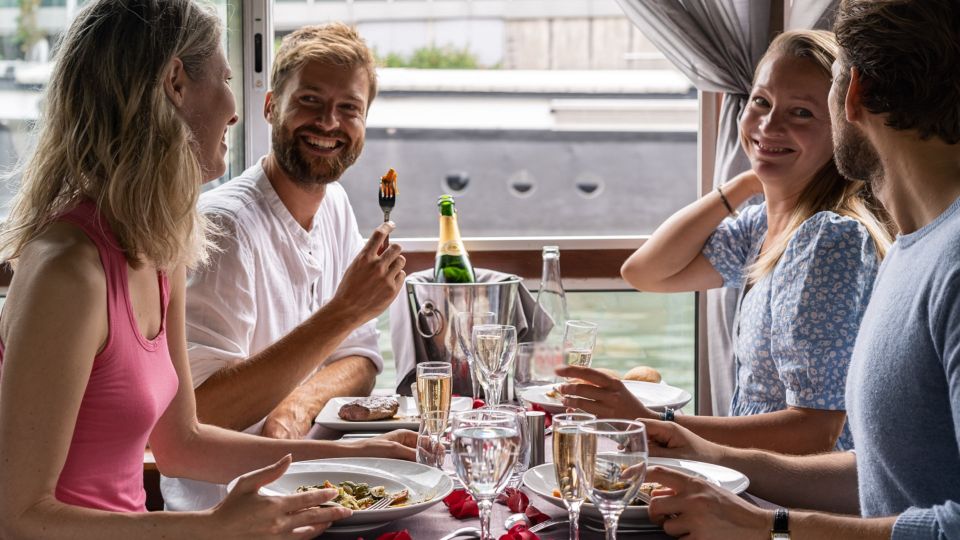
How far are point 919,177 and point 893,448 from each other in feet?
1.10

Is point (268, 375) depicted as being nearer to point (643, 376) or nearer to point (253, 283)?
point (253, 283)

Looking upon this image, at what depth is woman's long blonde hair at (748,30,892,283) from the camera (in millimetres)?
1798

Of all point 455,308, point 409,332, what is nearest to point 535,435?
point 455,308

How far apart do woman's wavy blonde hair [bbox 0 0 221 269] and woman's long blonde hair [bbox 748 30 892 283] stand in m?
1.11

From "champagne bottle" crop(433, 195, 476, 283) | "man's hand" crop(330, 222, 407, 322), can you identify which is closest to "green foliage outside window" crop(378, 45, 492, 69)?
"champagne bottle" crop(433, 195, 476, 283)

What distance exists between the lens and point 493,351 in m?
1.53

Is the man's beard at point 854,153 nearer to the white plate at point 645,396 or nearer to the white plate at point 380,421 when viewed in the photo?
the white plate at point 645,396

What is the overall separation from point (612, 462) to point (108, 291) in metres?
0.67

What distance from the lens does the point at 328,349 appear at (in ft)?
6.45

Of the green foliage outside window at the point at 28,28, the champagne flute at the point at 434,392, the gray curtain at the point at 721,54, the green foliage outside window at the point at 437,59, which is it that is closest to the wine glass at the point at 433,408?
the champagne flute at the point at 434,392

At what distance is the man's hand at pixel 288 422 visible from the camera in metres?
1.65

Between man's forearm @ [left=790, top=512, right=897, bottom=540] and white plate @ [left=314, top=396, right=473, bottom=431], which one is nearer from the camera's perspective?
man's forearm @ [left=790, top=512, right=897, bottom=540]

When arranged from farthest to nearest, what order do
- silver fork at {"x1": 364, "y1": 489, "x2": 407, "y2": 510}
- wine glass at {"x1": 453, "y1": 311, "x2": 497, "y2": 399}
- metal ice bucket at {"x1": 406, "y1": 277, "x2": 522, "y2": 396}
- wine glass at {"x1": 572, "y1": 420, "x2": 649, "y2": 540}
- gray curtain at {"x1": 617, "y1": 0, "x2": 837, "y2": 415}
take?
1. gray curtain at {"x1": 617, "y1": 0, "x2": 837, "y2": 415}
2. metal ice bucket at {"x1": 406, "y1": 277, "x2": 522, "y2": 396}
3. wine glass at {"x1": 453, "y1": 311, "x2": 497, "y2": 399}
4. silver fork at {"x1": 364, "y1": 489, "x2": 407, "y2": 510}
5. wine glass at {"x1": 572, "y1": 420, "x2": 649, "y2": 540}

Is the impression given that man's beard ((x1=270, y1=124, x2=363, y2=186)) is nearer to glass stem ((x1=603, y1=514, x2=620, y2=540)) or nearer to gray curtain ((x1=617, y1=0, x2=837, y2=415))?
gray curtain ((x1=617, y1=0, x2=837, y2=415))
